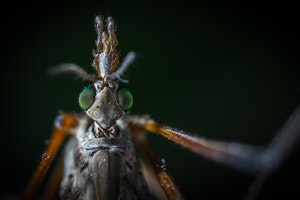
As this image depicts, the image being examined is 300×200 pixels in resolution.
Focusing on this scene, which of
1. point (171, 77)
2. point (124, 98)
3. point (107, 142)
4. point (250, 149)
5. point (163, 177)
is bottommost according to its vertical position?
point (250, 149)

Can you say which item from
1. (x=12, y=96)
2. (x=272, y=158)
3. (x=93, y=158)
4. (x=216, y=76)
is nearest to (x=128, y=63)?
(x=93, y=158)

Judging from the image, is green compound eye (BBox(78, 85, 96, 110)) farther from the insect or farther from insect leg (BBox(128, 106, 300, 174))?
insect leg (BBox(128, 106, 300, 174))

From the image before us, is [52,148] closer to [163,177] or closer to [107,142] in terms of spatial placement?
[107,142]

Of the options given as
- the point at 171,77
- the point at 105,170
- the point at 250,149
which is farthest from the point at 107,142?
the point at 171,77

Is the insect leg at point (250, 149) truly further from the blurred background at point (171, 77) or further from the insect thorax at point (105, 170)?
the blurred background at point (171, 77)

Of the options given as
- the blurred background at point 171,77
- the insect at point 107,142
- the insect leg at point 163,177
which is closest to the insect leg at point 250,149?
the insect at point 107,142

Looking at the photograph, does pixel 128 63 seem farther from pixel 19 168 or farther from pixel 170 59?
pixel 19 168
